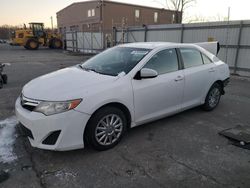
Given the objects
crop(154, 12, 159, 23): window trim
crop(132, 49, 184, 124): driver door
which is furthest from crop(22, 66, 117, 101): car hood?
crop(154, 12, 159, 23): window trim

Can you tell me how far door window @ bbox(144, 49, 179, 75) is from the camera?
12.2ft

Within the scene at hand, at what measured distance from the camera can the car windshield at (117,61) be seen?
11.8 feet

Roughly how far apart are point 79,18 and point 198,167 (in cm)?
3993

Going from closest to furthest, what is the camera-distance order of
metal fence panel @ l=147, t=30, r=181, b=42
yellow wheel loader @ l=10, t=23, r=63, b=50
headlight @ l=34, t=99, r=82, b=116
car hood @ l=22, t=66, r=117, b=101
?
headlight @ l=34, t=99, r=82, b=116 < car hood @ l=22, t=66, r=117, b=101 < metal fence panel @ l=147, t=30, r=181, b=42 < yellow wheel loader @ l=10, t=23, r=63, b=50

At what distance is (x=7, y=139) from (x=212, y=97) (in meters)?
4.20

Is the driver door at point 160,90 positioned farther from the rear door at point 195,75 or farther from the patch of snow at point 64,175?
the patch of snow at point 64,175

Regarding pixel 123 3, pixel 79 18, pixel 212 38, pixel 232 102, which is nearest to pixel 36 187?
pixel 232 102

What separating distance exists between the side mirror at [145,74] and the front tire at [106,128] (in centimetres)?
62

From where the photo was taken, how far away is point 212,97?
16.4ft

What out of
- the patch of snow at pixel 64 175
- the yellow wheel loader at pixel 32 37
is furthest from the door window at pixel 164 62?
the yellow wheel loader at pixel 32 37

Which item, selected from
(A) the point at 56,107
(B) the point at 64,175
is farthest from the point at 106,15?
(B) the point at 64,175

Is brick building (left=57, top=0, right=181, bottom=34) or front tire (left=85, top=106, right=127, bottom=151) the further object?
brick building (left=57, top=0, right=181, bottom=34)

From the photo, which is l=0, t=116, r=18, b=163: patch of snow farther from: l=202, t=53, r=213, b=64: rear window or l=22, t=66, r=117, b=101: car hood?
l=202, t=53, r=213, b=64: rear window

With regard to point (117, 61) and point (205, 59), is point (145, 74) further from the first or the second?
point (205, 59)
